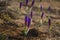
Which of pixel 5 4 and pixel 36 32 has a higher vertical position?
pixel 5 4

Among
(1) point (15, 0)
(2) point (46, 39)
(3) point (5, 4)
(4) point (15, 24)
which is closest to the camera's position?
(2) point (46, 39)

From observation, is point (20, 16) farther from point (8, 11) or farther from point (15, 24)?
point (15, 24)

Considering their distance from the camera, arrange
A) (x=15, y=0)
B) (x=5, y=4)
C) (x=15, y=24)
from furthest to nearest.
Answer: (x=15, y=0)
(x=5, y=4)
(x=15, y=24)

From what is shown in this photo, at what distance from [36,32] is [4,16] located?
1.06m

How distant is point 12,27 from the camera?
4.52 meters

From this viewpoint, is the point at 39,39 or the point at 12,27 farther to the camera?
the point at 12,27

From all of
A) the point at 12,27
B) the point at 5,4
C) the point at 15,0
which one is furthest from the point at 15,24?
the point at 15,0

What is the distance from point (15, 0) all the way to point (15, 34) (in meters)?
2.84

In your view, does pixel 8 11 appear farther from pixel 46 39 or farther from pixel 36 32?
pixel 46 39

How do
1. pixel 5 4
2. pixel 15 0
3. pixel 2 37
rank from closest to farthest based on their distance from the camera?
1. pixel 2 37
2. pixel 5 4
3. pixel 15 0

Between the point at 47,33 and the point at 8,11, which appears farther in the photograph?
the point at 8,11

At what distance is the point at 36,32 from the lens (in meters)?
4.43

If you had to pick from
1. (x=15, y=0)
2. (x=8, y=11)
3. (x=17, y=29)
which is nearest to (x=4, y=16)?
(x=8, y=11)

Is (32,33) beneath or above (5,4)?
beneath
